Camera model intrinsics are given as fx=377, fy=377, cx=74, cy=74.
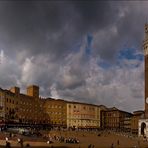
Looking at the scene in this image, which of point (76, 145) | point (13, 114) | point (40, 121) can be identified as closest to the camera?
point (76, 145)

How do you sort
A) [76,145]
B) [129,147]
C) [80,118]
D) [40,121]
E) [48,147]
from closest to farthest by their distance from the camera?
[48,147]
[76,145]
[129,147]
[40,121]
[80,118]

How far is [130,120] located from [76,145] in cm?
9791

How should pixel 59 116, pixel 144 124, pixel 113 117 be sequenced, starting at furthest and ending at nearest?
1. pixel 113 117
2. pixel 59 116
3. pixel 144 124

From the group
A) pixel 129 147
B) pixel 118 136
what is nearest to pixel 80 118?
pixel 118 136

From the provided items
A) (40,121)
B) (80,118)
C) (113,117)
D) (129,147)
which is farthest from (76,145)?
(113,117)

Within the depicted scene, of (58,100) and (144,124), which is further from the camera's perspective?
(58,100)

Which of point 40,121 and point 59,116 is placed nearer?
point 40,121

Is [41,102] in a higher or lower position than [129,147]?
higher

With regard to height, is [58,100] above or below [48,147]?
above

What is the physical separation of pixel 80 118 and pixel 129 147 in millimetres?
86227

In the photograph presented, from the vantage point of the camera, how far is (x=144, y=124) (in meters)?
110

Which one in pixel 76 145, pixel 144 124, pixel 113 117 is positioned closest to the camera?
pixel 76 145

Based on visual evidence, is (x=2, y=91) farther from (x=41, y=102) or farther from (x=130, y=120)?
(x=130, y=120)

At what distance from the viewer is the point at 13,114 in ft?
401
